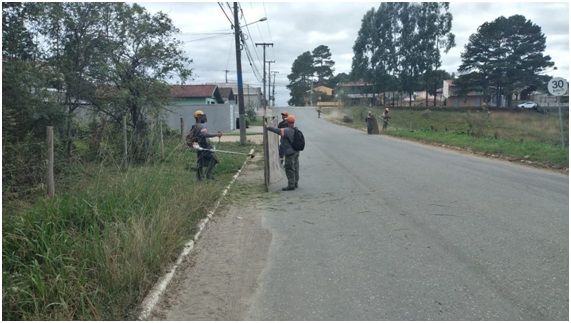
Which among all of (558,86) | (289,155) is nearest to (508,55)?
(558,86)

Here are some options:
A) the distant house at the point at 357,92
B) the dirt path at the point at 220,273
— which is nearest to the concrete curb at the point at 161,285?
the dirt path at the point at 220,273

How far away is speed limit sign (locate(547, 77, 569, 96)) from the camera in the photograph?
44.3ft

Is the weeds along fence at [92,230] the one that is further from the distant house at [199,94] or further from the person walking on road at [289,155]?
the distant house at [199,94]

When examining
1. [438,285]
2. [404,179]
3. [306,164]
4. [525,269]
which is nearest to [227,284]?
[438,285]

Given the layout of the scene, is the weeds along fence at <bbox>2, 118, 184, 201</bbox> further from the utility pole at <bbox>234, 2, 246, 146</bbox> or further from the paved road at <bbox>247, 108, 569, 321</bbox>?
the utility pole at <bbox>234, 2, 246, 146</bbox>

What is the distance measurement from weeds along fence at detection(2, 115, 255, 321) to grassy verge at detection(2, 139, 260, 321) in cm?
1

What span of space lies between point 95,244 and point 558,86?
13443 millimetres

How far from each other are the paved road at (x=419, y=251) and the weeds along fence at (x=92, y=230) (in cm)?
115

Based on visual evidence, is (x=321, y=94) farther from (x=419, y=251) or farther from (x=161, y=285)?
(x=161, y=285)

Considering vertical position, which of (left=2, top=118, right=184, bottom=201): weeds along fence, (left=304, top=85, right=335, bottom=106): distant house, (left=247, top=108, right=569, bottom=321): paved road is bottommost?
(left=247, top=108, right=569, bottom=321): paved road

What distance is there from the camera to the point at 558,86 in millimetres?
13656

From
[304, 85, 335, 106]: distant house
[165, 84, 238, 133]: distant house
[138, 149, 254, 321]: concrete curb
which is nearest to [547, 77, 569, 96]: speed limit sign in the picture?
[138, 149, 254, 321]: concrete curb

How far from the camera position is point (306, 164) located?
1446cm

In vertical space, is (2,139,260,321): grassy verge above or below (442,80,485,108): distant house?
below
